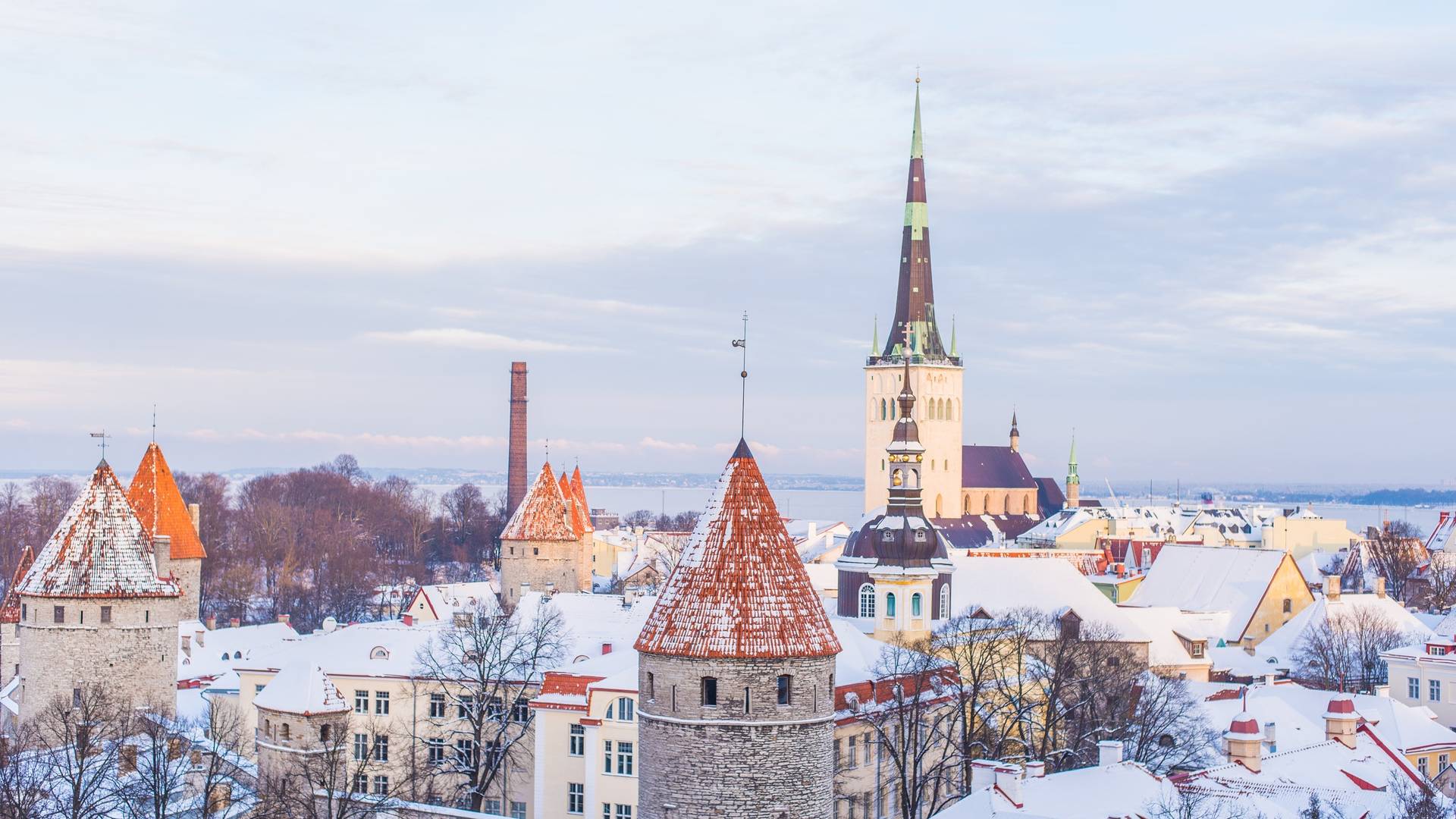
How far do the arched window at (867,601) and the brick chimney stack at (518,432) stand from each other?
147 feet

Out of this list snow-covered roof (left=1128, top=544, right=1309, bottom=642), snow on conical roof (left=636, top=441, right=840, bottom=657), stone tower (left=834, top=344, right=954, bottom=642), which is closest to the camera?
snow on conical roof (left=636, top=441, right=840, bottom=657)

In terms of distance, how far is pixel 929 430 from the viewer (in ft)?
391

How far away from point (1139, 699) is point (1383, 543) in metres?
52.0

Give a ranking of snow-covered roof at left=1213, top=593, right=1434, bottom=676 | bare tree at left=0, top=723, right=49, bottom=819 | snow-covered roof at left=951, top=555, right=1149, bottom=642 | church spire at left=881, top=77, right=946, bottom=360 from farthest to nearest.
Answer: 1. church spire at left=881, top=77, right=946, bottom=360
2. snow-covered roof at left=1213, top=593, right=1434, bottom=676
3. snow-covered roof at left=951, top=555, right=1149, bottom=642
4. bare tree at left=0, top=723, right=49, bottom=819

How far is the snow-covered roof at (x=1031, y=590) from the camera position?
60594mm

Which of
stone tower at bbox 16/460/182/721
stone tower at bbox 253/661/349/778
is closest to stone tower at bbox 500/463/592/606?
stone tower at bbox 16/460/182/721

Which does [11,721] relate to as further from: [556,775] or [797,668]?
[797,668]

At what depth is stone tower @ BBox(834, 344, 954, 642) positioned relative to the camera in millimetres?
48406

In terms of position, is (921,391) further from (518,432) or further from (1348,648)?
(1348,648)

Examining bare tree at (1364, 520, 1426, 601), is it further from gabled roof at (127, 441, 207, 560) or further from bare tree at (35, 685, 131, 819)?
bare tree at (35, 685, 131, 819)

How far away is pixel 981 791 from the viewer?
28.2 meters

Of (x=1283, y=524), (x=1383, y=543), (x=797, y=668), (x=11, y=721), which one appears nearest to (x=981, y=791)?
(x=797, y=668)

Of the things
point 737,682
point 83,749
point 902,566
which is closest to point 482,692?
point 83,749

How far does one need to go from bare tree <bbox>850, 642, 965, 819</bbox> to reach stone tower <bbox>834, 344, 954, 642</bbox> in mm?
6154
